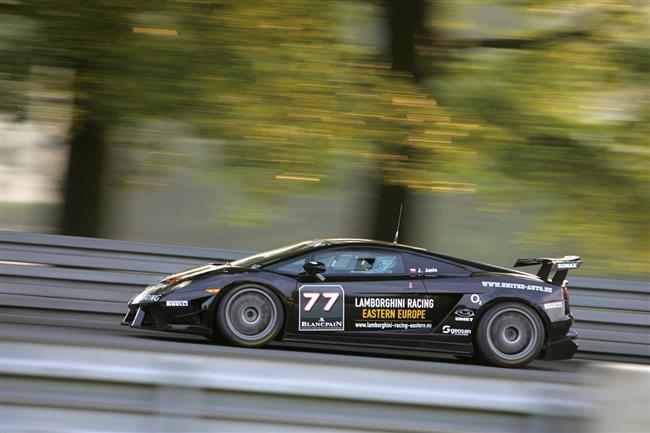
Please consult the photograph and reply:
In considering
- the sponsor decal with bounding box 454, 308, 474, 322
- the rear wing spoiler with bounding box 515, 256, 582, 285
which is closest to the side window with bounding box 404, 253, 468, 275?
the sponsor decal with bounding box 454, 308, 474, 322

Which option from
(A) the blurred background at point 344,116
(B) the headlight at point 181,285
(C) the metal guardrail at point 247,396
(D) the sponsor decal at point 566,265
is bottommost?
(B) the headlight at point 181,285

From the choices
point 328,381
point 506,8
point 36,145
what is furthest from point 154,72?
point 328,381

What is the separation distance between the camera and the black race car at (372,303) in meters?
8.52

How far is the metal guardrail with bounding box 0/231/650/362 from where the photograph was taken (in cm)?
1009

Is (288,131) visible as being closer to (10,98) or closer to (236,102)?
(236,102)

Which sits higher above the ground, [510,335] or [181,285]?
[181,285]

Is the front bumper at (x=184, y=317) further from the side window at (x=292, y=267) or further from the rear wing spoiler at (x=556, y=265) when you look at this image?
the rear wing spoiler at (x=556, y=265)

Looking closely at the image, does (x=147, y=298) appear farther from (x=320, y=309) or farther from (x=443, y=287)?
(x=443, y=287)

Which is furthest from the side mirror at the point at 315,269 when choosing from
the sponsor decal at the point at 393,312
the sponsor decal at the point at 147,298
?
the sponsor decal at the point at 147,298

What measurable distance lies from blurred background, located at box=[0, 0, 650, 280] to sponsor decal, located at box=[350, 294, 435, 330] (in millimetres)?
1554

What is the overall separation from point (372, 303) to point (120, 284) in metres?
3.17

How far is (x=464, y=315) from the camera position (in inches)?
349

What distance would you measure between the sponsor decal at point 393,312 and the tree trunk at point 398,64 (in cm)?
224

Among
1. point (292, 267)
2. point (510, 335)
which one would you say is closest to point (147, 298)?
point (292, 267)
